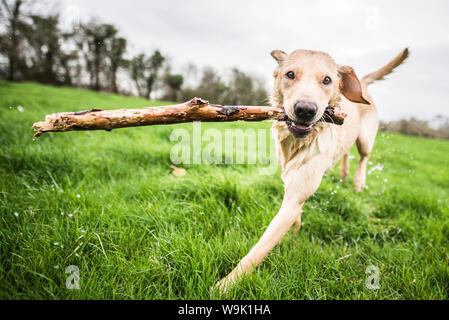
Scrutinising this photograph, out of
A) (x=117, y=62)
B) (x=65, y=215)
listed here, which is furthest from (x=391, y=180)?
(x=117, y=62)

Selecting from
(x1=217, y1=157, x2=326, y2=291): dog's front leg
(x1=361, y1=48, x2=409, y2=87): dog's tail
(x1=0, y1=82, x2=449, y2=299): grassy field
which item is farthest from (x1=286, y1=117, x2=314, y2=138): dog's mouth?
(x1=361, y1=48, x2=409, y2=87): dog's tail

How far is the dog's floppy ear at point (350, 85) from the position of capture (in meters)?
2.06

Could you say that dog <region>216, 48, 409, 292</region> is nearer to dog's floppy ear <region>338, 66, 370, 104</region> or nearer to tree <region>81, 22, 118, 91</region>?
dog's floppy ear <region>338, 66, 370, 104</region>

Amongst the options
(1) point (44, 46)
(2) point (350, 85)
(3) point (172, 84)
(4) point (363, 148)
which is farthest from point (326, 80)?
(1) point (44, 46)

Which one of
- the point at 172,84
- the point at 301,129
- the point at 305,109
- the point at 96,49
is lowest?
the point at 301,129

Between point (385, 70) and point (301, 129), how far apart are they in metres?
2.65

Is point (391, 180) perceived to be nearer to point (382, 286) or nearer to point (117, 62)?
point (382, 286)

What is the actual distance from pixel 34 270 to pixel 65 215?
2.34 feet

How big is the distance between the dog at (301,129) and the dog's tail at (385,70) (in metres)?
1.66

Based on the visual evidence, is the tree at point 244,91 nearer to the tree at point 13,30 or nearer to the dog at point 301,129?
the dog at point 301,129

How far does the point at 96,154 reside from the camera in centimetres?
366

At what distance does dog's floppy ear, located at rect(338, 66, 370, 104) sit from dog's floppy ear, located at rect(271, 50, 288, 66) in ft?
1.74

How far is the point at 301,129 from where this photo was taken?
172 centimetres

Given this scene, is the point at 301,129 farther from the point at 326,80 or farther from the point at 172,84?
the point at 172,84
